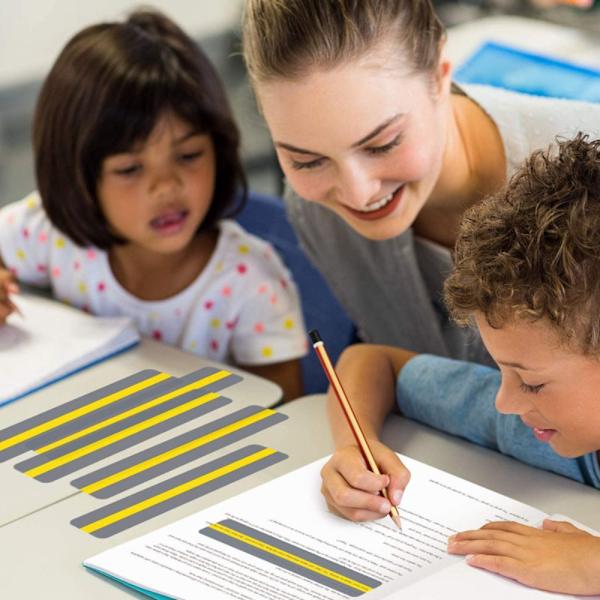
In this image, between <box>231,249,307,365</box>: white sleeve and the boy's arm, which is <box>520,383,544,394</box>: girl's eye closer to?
the boy's arm

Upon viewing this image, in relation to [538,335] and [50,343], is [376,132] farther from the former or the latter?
[50,343]

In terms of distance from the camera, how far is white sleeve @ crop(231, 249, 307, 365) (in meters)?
2.04

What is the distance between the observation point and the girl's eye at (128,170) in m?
1.99

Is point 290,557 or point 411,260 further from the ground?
point 411,260

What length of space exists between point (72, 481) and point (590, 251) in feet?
2.24

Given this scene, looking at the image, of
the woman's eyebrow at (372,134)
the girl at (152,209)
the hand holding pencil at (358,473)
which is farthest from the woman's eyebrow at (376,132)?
the girl at (152,209)

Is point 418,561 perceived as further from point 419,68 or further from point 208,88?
point 208,88

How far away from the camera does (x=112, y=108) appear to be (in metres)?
1.94

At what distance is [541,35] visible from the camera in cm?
276

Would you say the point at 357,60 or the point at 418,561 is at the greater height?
the point at 357,60

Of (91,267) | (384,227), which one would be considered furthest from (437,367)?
(91,267)

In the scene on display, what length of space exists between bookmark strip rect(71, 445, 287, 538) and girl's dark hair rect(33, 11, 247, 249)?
625mm

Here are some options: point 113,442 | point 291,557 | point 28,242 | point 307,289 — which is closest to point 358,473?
point 291,557

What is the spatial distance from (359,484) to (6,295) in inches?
32.0
